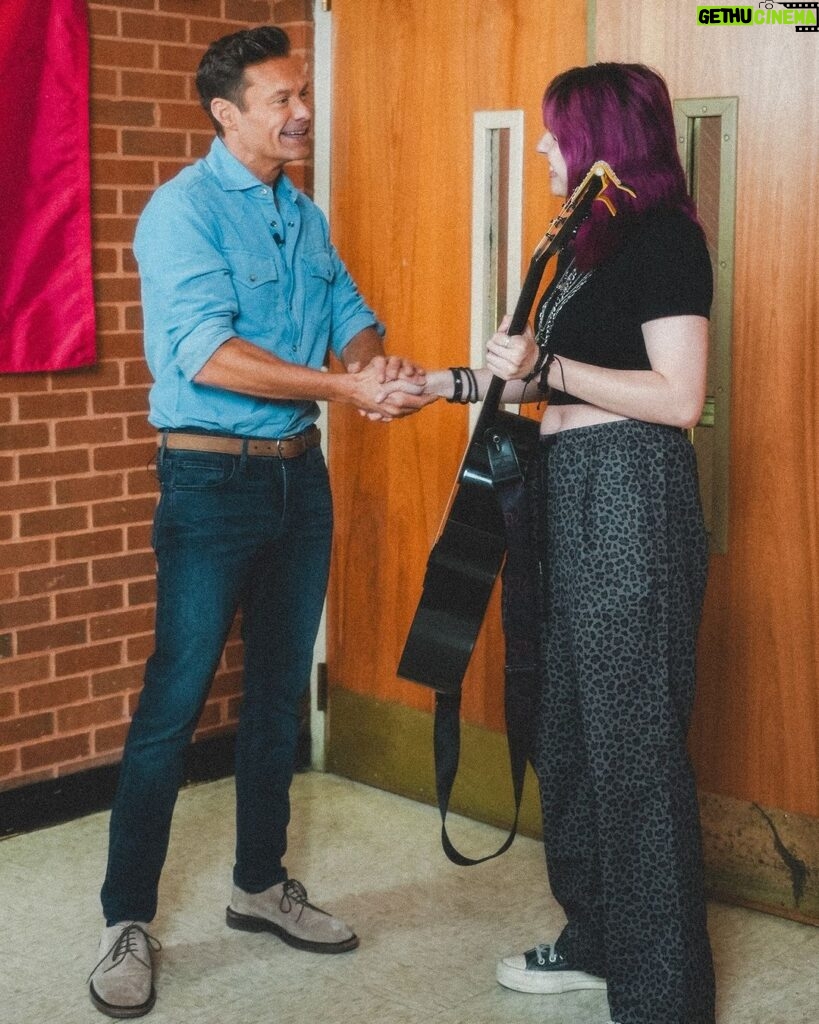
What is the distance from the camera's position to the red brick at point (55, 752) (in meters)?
3.44

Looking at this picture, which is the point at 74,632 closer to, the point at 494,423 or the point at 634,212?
the point at 494,423

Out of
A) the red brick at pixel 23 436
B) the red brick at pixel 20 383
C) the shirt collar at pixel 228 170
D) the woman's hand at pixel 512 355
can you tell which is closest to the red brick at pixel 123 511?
the red brick at pixel 23 436

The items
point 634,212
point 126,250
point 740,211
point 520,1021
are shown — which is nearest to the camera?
point 634,212

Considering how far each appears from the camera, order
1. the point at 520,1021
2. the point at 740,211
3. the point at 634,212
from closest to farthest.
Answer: the point at 634,212 < the point at 520,1021 < the point at 740,211

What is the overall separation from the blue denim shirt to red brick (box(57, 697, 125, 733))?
1.08 m

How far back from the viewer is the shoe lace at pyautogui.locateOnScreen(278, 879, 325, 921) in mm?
2918

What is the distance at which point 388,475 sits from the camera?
12.0ft

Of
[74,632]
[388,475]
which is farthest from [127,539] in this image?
[388,475]

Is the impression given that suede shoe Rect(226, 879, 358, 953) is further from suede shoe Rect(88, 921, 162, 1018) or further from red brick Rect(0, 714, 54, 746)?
red brick Rect(0, 714, 54, 746)

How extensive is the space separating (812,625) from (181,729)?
4.17 ft

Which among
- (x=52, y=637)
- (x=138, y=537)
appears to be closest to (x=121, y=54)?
(x=138, y=537)

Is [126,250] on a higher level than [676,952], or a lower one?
higher

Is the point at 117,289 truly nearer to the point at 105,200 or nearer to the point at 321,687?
the point at 105,200

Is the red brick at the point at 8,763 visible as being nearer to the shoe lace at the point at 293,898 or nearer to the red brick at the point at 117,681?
the red brick at the point at 117,681
